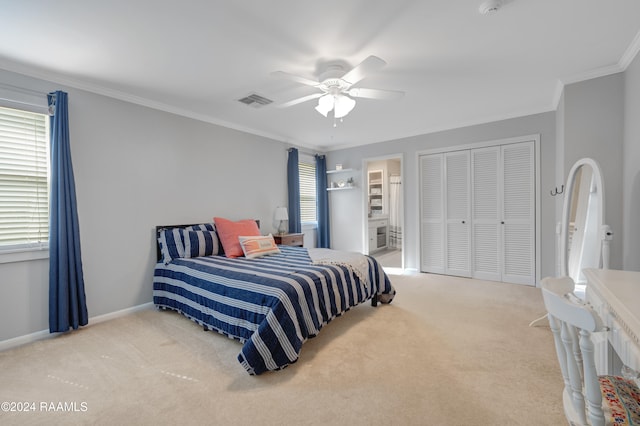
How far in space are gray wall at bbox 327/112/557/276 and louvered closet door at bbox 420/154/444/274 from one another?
0.11 m

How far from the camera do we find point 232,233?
364 centimetres

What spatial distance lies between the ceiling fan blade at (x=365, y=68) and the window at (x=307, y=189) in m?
3.33

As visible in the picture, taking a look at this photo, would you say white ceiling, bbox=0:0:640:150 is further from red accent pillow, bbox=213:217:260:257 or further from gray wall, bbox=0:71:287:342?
red accent pillow, bbox=213:217:260:257

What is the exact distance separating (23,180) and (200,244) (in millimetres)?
1667

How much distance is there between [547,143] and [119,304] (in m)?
5.70

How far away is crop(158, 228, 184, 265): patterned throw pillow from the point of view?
10.8 feet

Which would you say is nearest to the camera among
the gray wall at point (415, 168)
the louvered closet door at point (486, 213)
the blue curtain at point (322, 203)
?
the gray wall at point (415, 168)

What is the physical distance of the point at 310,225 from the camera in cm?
580

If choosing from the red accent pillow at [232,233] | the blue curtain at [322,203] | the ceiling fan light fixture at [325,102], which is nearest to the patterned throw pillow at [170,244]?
the red accent pillow at [232,233]

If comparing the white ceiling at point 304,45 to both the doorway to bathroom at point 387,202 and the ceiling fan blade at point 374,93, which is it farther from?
the doorway to bathroom at point 387,202

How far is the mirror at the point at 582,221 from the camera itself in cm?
242

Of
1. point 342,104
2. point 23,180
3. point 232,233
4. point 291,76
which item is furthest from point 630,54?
point 23,180

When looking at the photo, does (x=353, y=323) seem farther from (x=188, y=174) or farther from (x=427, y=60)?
(x=188, y=174)

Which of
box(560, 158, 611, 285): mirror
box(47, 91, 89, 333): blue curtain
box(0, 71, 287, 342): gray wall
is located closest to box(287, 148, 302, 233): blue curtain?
box(0, 71, 287, 342): gray wall
